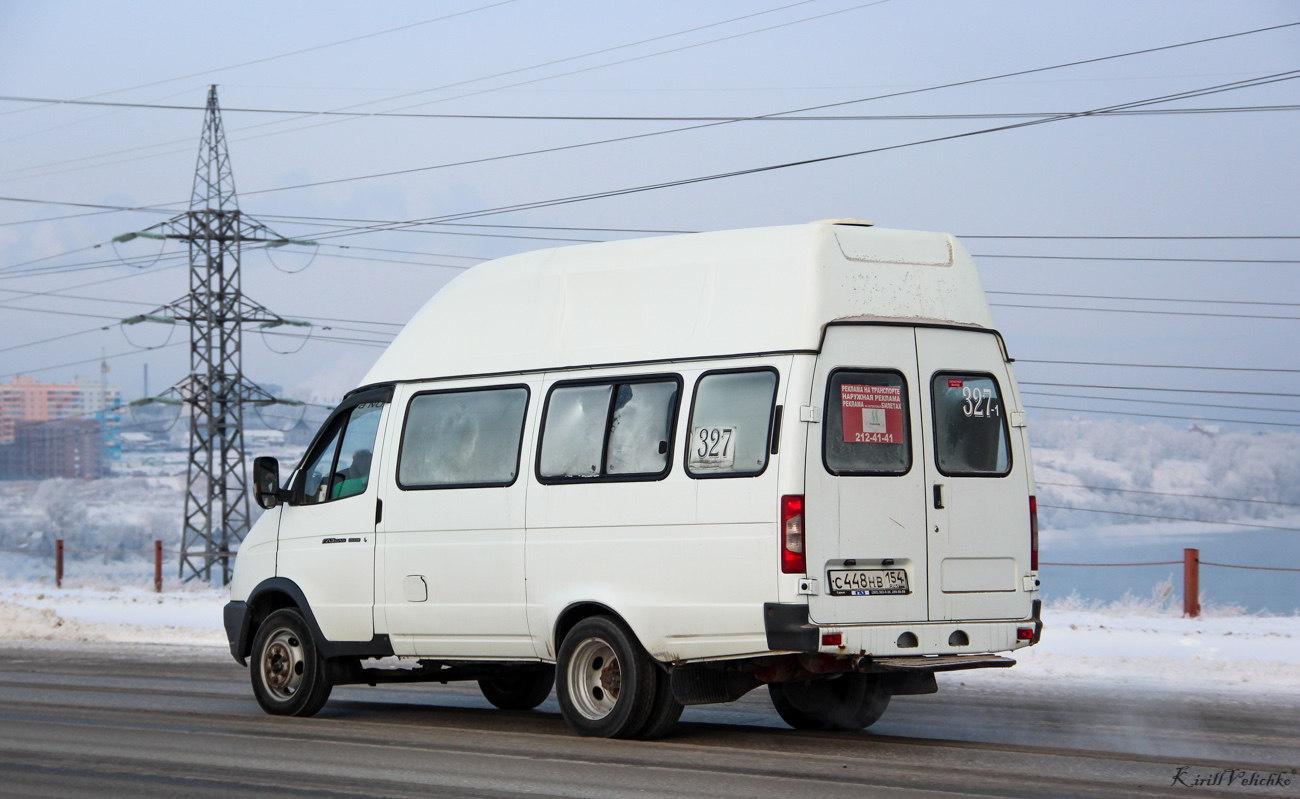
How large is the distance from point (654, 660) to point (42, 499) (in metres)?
118

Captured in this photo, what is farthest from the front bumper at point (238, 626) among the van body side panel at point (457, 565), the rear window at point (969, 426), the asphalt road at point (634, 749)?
the rear window at point (969, 426)

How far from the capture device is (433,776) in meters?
7.74

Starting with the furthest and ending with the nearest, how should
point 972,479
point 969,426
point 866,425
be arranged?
1. point 969,426
2. point 972,479
3. point 866,425

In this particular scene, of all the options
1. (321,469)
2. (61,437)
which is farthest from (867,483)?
(61,437)

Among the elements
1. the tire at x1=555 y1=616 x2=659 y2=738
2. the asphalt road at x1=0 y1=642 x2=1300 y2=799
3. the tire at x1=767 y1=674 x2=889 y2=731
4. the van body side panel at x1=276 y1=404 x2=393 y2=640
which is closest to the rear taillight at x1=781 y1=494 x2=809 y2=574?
the asphalt road at x1=0 y1=642 x2=1300 y2=799

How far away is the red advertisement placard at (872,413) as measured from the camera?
8.36 meters

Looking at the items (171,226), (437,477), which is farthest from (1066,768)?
(171,226)

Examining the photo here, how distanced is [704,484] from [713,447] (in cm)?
23

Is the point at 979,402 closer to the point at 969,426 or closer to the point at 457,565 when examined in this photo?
the point at 969,426

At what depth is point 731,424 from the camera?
8.45m

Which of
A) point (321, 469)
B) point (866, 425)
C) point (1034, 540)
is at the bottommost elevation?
point (1034, 540)

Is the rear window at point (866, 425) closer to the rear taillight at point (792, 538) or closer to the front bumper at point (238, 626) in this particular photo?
the rear taillight at point (792, 538)

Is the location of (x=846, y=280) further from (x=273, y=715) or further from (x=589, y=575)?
(x=273, y=715)

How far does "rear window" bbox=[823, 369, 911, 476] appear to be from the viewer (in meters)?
8.27
